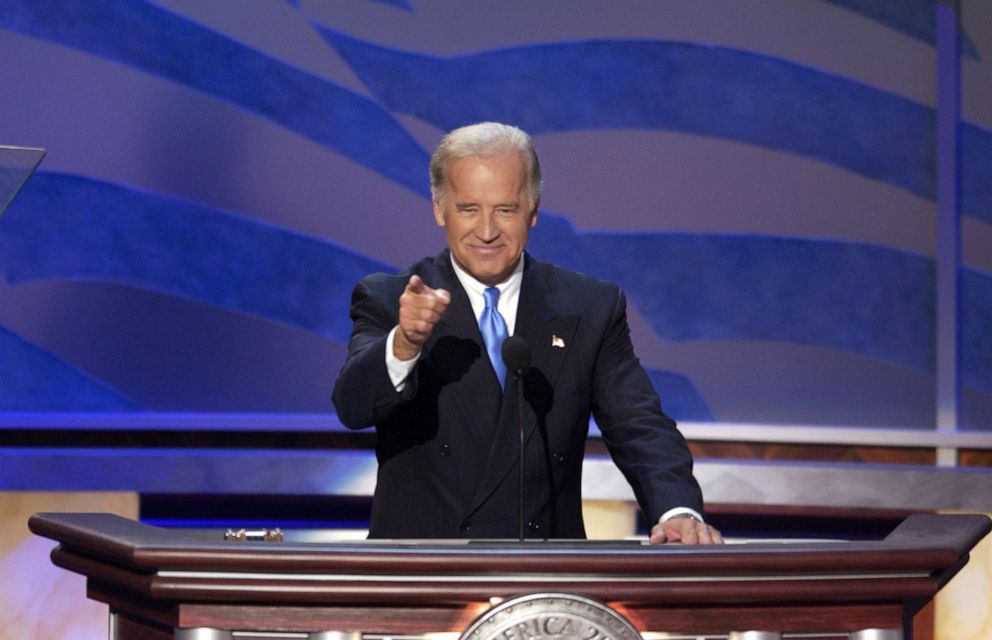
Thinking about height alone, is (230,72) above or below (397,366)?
above

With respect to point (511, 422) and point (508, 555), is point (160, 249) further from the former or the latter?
point (508, 555)

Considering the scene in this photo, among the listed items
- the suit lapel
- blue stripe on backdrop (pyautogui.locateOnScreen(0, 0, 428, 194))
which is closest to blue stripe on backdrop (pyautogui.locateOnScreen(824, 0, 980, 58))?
blue stripe on backdrop (pyautogui.locateOnScreen(0, 0, 428, 194))

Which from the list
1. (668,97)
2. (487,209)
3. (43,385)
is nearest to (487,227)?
(487,209)

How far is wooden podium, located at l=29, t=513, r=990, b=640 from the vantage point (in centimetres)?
164

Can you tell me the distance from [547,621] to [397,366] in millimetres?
669

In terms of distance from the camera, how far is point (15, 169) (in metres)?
2.36

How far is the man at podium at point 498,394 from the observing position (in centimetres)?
242

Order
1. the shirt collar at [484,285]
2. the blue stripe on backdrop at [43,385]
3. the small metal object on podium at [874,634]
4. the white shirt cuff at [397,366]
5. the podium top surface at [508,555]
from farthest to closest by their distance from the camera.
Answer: the blue stripe on backdrop at [43,385] → the shirt collar at [484,285] → the white shirt cuff at [397,366] → the small metal object on podium at [874,634] → the podium top surface at [508,555]

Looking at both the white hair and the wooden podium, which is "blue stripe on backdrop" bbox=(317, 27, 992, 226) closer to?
the white hair

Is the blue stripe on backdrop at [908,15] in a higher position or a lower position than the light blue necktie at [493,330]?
higher

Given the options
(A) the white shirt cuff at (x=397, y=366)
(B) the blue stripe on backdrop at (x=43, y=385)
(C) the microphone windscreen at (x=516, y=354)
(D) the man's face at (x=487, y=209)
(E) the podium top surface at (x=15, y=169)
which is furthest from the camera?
(B) the blue stripe on backdrop at (x=43, y=385)

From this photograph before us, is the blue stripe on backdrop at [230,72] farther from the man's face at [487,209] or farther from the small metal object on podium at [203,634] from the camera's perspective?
the small metal object on podium at [203,634]

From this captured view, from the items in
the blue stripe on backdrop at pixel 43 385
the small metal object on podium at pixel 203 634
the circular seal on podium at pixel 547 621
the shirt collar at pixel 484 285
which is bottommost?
the small metal object on podium at pixel 203 634

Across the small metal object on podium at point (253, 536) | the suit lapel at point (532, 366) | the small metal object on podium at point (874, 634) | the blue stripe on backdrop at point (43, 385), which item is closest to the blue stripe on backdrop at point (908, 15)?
the suit lapel at point (532, 366)
